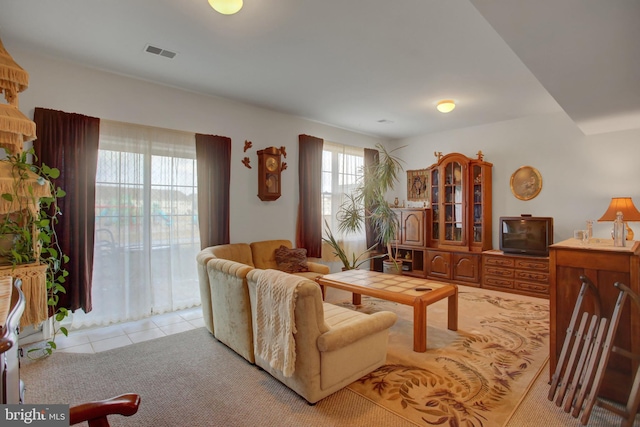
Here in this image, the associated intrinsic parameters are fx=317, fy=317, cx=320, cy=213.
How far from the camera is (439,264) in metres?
5.61

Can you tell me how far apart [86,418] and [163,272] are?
3274 mm

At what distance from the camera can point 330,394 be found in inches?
87.6

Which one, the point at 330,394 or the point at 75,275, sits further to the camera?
the point at 75,275

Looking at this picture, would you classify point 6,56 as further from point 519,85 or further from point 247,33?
point 519,85

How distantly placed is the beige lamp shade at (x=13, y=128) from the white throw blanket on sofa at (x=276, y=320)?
1.93 m

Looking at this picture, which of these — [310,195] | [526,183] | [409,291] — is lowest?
[409,291]

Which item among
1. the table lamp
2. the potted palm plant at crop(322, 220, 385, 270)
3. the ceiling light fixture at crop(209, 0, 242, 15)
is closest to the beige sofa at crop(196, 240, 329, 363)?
the ceiling light fixture at crop(209, 0, 242, 15)

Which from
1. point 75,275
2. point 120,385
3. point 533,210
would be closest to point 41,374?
point 120,385

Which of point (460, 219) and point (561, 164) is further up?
point (561, 164)

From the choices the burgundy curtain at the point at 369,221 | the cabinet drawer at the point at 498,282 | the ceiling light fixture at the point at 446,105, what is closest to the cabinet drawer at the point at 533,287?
the cabinet drawer at the point at 498,282

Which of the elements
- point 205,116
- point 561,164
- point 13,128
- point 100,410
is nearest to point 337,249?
point 205,116

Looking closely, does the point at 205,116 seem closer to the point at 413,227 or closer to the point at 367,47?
the point at 367,47

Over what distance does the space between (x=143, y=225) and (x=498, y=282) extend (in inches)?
201

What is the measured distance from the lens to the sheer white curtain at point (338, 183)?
5.60 metres
